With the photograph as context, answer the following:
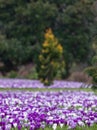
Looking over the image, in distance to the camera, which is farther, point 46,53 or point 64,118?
point 46,53

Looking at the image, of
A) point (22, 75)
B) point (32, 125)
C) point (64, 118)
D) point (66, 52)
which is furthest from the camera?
point (66, 52)

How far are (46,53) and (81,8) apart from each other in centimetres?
2669

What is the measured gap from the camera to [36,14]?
203 feet

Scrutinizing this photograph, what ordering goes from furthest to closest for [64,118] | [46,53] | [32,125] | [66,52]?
[66,52] < [46,53] < [64,118] < [32,125]

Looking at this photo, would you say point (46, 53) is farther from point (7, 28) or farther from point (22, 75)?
point (7, 28)

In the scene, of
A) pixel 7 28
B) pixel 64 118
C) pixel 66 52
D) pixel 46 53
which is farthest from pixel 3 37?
pixel 64 118

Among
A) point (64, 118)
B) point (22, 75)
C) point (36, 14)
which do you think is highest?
point (36, 14)

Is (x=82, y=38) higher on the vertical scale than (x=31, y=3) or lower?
lower

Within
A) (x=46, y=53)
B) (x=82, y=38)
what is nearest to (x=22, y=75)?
(x=82, y=38)

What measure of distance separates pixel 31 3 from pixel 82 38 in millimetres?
8058

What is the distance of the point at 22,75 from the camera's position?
57688 mm

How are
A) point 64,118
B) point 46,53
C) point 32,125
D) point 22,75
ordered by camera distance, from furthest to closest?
point 22,75 < point 46,53 < point 64,118 < point 32,125

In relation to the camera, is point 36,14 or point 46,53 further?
point 36,14

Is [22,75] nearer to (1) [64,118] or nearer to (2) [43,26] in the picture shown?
(2) [43,26]
